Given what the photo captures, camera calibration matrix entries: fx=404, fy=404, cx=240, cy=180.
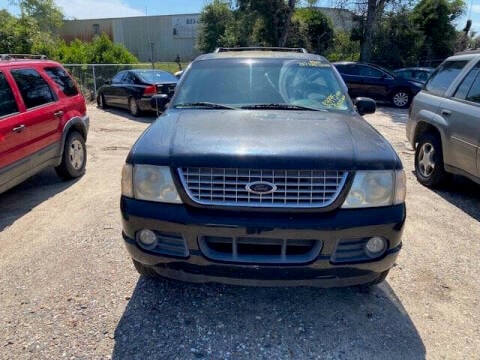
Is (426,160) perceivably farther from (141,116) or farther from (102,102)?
(102,102)

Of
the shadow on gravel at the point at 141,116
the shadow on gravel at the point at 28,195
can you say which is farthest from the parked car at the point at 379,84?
the shadow on gravel at the point at 28,195

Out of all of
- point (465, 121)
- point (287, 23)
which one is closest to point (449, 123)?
point (465, 121)

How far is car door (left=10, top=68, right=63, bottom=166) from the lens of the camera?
4.71 m

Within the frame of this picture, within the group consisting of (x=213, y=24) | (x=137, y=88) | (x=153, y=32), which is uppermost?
(x=153, y=32)

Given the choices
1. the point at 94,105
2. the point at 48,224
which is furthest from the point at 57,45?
the point at 48,224

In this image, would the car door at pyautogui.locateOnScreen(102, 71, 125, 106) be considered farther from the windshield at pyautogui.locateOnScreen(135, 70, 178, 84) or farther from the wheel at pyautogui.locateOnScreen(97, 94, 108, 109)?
the windshield at pyautogui.locateOnScreen(135, 70, 178, 84)

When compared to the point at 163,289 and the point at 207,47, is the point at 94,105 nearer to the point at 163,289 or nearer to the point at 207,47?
the point at 163,289

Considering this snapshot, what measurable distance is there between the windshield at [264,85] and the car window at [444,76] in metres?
2.35

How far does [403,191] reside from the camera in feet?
8.40

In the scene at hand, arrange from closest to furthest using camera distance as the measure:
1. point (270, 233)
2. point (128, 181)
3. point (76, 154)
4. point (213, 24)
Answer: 1. point (270, 233)
2. point (128, 181)
3. point (76, 154)
4. point (213, 24)

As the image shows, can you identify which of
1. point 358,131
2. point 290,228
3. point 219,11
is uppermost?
point 219,11

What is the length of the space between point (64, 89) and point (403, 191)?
16.7 ft

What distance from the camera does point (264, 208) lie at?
2.39 metres

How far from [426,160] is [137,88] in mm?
8583
